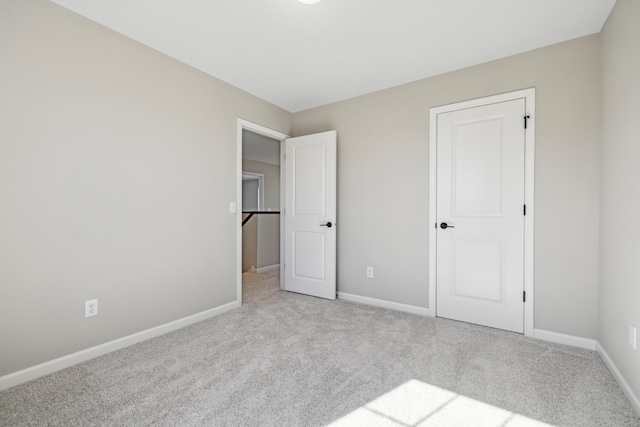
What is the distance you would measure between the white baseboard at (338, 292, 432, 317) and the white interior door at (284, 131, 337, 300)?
0.63ft

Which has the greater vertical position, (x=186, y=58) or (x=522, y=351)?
(x=186, y=58)

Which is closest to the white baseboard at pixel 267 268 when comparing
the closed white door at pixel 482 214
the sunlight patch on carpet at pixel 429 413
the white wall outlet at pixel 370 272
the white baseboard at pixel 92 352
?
the white baseboard at pixel 92 352

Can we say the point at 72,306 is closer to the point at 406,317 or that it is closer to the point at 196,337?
the point at 196,337

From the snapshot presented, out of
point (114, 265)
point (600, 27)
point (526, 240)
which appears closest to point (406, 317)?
point (526, 240)

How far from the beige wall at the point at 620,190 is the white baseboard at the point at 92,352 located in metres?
3.10

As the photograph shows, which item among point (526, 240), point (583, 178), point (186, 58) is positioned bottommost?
point (526, 240)

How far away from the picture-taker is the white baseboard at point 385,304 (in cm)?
301

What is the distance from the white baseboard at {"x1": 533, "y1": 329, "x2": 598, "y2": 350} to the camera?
224 centimetres

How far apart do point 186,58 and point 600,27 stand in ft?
10.7

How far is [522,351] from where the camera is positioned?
7.23 feet

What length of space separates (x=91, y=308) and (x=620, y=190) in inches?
141

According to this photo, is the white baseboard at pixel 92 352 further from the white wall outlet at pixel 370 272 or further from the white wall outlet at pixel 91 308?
the white wall outlet at pixel 370 272

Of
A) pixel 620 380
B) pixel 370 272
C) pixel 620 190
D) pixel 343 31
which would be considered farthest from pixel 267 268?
pixel 620 190

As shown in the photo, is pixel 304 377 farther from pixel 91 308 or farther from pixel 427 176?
pixel 427 176
